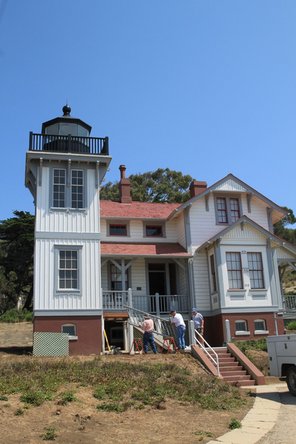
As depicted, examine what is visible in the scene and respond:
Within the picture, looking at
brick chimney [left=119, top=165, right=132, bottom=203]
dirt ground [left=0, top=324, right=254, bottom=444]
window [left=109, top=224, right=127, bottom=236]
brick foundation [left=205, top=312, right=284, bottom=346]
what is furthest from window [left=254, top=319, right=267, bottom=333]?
dirt ground [left=0, top=324, right=254, bottom=444]

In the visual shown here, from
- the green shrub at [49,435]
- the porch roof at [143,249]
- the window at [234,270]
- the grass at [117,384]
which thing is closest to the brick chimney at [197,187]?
the porch roof at [143,249]

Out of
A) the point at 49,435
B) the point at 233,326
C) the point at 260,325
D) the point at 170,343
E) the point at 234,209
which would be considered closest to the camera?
the point at 49,435

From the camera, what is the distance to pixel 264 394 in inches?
560

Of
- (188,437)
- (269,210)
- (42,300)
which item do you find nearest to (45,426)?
(188,437)

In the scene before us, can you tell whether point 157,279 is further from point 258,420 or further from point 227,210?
point 258,420

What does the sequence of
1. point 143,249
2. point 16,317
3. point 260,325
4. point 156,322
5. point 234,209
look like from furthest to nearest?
point 16,317 → point 234,209 → point 143,249 → point 260,325 → point 156,322

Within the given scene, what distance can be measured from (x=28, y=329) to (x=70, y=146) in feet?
44.9

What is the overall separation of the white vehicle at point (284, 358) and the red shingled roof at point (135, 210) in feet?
43.8

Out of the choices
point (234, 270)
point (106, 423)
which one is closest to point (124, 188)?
point (234, 270)

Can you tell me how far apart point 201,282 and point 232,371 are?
8273 mm

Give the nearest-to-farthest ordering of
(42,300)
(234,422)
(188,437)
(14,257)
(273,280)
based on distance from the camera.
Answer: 1. (188,437)
2. (234,422)
3. (42,300)
4. (273,280)
5. (14,257)

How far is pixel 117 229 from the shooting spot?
26.7 m

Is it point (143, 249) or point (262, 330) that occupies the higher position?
point (143, 249)

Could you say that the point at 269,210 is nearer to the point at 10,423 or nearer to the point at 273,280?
the point at 273,280
